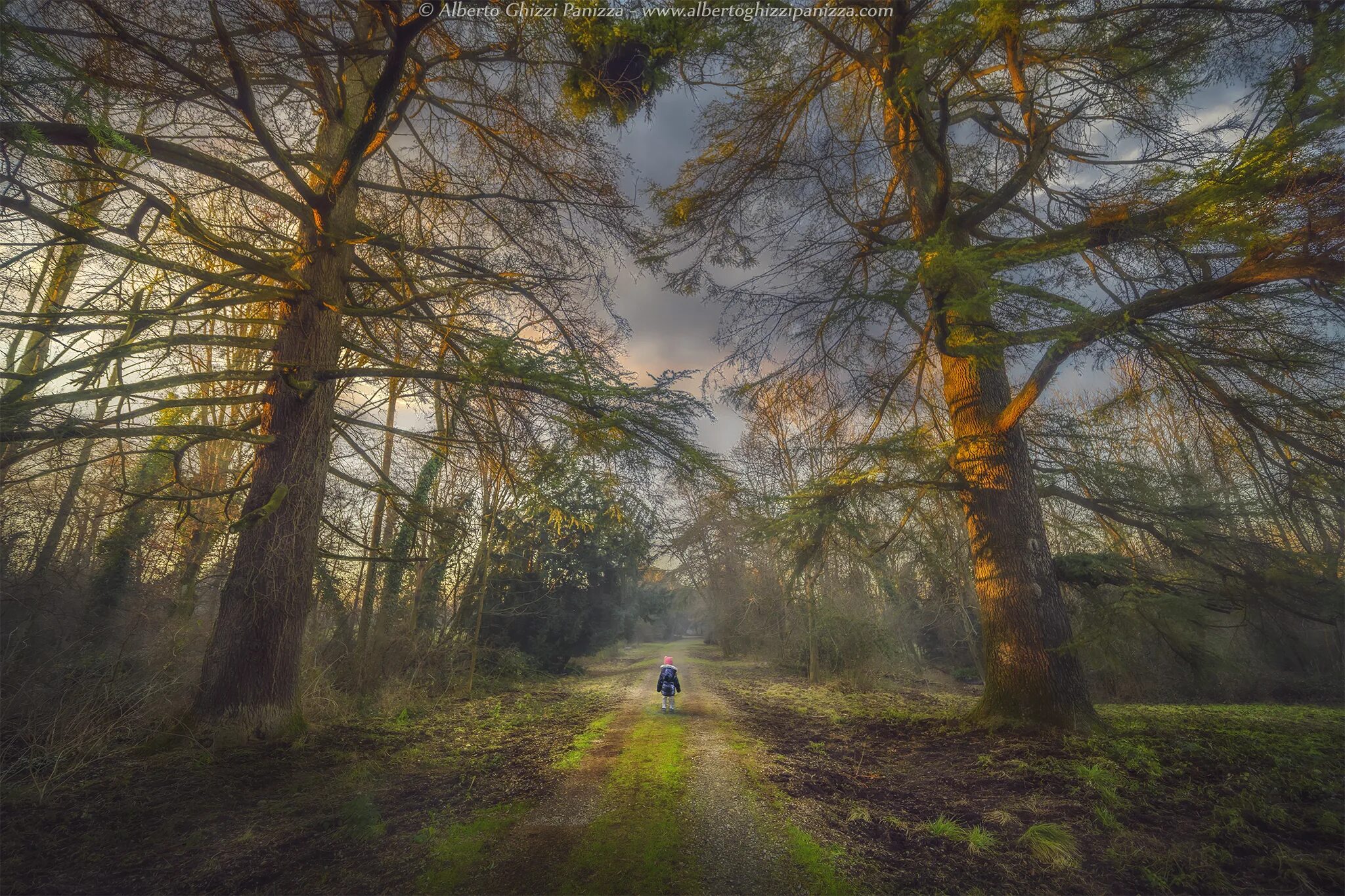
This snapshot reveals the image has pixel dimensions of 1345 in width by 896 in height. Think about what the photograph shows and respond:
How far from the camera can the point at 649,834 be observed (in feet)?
10.4

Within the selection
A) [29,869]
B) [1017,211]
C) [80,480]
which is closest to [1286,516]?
[1017,211]

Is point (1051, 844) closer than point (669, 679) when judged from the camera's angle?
Yes

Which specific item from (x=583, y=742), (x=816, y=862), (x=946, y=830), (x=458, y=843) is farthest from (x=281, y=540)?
(x=946, y=830)

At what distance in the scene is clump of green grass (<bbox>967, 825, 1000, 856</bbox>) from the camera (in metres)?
2.83

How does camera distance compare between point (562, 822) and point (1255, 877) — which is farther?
point (562, 822)

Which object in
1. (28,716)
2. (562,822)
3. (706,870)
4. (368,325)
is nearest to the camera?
(706,870)

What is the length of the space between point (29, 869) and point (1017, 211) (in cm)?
1118

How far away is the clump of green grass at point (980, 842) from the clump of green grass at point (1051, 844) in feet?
0.50

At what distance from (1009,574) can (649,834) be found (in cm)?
486

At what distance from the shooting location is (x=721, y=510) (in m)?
5.61

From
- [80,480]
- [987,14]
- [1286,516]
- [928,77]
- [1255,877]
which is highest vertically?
[928,77]

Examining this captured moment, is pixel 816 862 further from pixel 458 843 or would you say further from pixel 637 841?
pixel 458 843

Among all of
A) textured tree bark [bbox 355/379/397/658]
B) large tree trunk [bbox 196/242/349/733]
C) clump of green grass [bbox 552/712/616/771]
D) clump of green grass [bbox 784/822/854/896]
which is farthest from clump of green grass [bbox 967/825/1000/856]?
textured tree bark [bbox 355/379/397/658]

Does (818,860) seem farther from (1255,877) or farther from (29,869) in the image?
(29,869)
